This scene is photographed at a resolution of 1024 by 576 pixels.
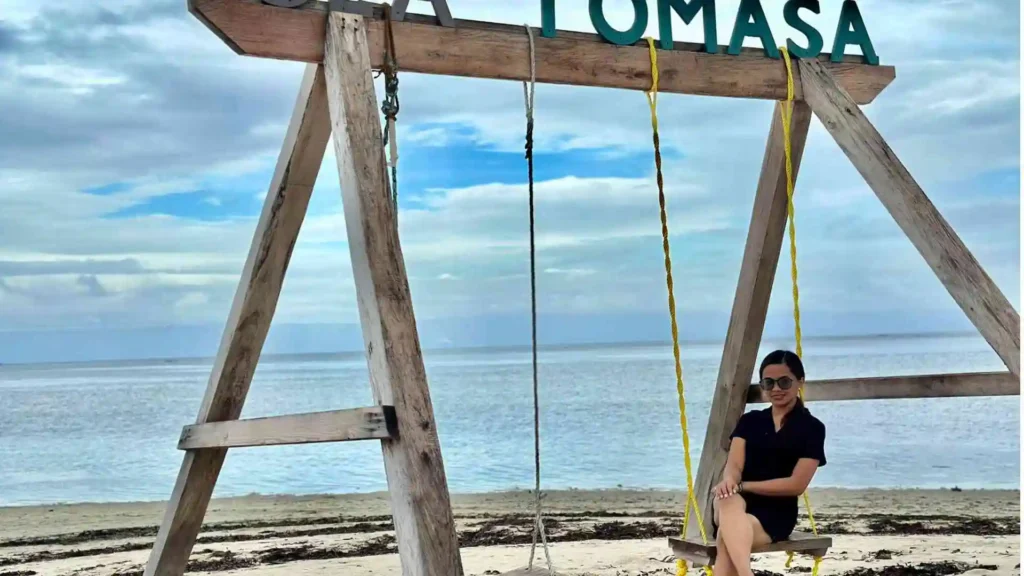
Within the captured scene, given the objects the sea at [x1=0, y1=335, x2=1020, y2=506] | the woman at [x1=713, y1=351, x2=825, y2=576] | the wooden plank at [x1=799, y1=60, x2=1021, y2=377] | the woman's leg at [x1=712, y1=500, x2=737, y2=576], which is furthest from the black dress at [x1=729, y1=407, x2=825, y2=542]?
the sea at [x1=0, y1=335, x2=1020, y2=506]

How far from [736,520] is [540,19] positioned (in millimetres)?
1791

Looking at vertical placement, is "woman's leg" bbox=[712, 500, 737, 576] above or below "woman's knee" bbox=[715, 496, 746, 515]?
below

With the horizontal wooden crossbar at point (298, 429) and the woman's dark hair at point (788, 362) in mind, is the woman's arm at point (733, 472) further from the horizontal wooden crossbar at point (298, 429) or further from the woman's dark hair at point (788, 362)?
the horizontal wooden crossbar at point (298, 429)

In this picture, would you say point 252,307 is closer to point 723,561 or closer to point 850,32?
point 723,561

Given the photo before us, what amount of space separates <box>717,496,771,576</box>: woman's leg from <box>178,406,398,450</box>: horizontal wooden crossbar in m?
1.36

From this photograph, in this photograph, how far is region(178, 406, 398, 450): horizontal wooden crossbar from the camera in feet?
9.46

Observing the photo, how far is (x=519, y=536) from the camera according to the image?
7.43 meters

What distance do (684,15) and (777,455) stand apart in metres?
1.59

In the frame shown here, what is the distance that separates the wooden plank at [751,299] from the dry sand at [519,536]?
1561 millimetres

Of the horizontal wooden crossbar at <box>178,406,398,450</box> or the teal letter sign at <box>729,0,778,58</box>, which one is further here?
the teal letter sign at <box>729,0,778,58</box>

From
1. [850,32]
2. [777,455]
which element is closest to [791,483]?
[777,455]

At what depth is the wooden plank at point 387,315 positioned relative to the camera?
112 inches

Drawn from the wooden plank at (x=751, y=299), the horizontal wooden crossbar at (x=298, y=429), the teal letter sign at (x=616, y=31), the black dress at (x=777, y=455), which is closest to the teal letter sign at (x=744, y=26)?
the teal letter sign at (x=616, y=31)

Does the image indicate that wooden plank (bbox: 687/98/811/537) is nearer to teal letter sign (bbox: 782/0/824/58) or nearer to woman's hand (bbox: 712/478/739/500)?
teal letter sign (bbox: 782/0/824/58)
